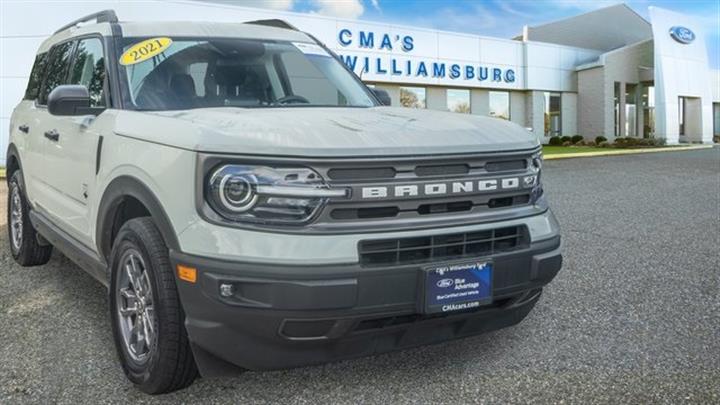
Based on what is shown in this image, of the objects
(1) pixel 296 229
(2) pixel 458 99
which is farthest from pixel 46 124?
(2) pixel 458 99

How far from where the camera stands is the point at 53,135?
14.1ft

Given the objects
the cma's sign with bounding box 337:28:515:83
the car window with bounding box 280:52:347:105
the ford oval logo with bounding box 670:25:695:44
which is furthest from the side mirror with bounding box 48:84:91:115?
the ford oval logo with bounding box 670:25:695:44

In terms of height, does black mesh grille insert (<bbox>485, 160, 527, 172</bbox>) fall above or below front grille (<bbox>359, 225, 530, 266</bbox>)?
above

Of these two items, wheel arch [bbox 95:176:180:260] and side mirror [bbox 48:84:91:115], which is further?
side mirror [bbox 48:84:91:115]

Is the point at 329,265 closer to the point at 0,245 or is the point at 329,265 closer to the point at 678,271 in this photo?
the point at 678,271

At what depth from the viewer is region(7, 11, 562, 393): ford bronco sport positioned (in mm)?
2531

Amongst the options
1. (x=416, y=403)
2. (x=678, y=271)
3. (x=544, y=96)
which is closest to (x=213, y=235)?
(x=416, y=403)

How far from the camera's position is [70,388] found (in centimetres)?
Answer: 307

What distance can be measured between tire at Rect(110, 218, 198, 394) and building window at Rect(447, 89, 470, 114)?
2528 centimetres

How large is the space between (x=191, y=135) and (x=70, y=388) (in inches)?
56.6

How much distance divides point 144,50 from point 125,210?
41.7 inches

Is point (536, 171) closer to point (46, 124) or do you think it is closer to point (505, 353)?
point (505, 353)

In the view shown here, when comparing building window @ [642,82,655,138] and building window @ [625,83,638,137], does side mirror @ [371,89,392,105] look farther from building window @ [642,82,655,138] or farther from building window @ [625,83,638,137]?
building window @ [642,82,655,138]

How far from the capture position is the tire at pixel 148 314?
2.75m
